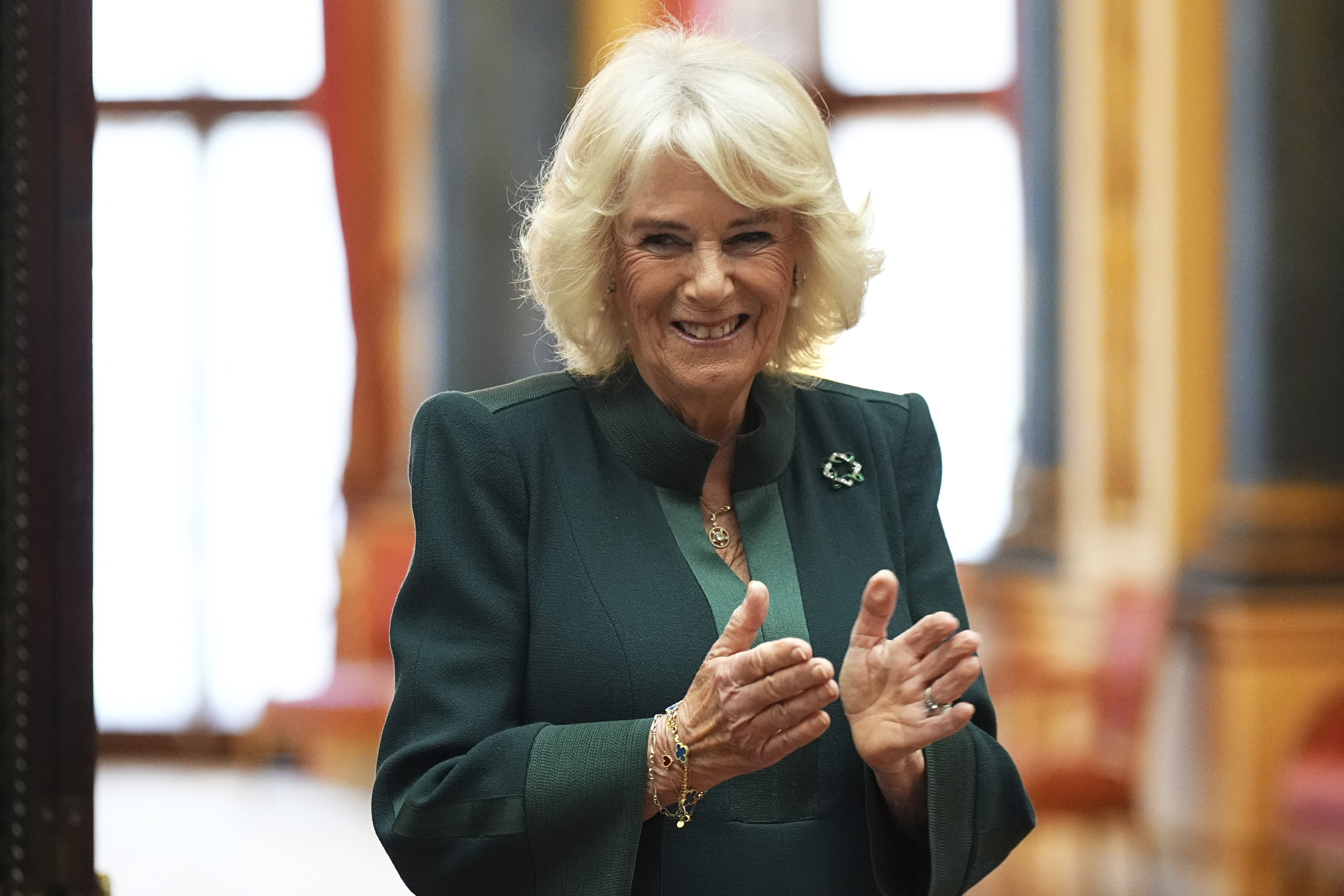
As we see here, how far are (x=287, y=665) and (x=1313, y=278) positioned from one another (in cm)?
575

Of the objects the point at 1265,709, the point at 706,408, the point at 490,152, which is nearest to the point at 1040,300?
→ the point at 1265,709

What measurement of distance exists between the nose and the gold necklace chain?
25cm

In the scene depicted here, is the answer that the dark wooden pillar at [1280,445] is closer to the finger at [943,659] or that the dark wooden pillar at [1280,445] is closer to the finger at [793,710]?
the finger at [943,659]

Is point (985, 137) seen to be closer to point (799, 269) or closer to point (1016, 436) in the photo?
point (1016, 436)

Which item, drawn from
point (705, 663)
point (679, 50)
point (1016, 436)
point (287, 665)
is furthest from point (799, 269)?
point (287, 665)

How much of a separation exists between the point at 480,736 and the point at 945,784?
0.51 m

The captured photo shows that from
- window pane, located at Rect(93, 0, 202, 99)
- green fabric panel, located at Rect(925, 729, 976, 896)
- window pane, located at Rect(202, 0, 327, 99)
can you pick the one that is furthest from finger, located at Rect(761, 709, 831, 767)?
window pane, located at Rect(93, 0, 202, 99)

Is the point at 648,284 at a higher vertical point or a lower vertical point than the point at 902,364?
higher

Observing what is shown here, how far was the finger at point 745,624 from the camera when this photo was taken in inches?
53.2

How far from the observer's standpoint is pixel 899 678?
1.49m

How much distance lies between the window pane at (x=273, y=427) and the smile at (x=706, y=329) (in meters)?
6.59

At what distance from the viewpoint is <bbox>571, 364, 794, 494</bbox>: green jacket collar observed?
1.65m

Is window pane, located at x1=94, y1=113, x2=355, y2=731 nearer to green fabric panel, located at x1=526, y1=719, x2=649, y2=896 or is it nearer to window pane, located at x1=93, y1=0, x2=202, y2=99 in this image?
window pane, located at x1=93, y1=0, x2=202, y2=99

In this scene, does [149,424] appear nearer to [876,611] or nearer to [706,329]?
[706,329]
